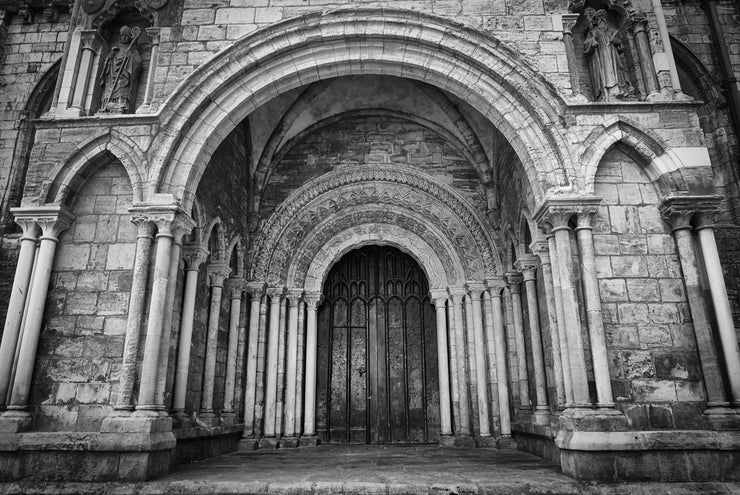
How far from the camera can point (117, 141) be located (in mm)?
5875

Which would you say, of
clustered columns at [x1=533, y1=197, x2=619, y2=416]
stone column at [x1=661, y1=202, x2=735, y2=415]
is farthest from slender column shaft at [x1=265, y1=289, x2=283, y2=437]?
stone column at [x1=661, y1=202, x2=735, y2=415]

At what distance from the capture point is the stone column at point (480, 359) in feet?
25.7

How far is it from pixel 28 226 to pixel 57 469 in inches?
103

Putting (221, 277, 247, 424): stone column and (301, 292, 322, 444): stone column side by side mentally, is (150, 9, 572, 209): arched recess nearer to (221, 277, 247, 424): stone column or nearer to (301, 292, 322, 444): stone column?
(221, 277, 247, 424): stone column

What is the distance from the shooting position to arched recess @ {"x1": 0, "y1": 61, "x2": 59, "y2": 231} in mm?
7363

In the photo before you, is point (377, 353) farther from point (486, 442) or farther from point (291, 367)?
point (486, 442)

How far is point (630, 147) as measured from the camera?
5.72 metres

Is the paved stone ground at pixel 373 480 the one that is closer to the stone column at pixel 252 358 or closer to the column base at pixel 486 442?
the column base at pixel 486 442

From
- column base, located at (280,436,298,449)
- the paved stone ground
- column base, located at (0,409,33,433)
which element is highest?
column base, located at (0,409,33,433)

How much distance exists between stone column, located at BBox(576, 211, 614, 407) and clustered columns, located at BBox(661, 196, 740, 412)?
904mm

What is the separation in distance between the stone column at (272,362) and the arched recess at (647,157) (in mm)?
5201

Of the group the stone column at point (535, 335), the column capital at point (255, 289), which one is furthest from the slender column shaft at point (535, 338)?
the column capital at point (255, 289)

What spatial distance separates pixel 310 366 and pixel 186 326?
9.17 feet

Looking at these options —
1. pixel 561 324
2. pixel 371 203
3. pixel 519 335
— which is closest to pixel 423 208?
pixel 371 203
